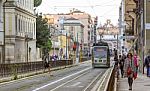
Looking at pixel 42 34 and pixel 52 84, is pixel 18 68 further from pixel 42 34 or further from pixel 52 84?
pixel 42 34

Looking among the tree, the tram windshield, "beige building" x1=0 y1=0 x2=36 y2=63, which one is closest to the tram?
the tram windshield

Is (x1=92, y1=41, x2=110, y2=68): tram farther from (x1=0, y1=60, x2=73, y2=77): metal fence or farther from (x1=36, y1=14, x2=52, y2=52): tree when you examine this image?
(x1=36, y1=14, x2=52, y2=52): tree

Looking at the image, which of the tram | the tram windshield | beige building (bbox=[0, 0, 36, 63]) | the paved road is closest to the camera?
the paved road

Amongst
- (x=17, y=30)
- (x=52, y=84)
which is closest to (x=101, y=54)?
(x=17, y=30)

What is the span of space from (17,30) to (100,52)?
14.2 metres

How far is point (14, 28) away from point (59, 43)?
6746 centimetres

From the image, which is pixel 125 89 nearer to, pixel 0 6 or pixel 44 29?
pixel 0 6

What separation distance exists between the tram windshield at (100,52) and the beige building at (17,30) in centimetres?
1266

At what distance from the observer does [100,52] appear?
75.0 meters

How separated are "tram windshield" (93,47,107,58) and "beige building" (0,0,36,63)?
12.7 meters

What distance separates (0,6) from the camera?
7056 centimetres

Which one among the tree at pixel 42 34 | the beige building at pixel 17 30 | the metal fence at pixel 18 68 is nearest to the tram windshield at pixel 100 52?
the beige building at pixel 17 30

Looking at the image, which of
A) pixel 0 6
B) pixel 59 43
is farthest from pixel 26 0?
pixel 59 43

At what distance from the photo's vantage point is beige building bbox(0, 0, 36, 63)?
7732 cm
